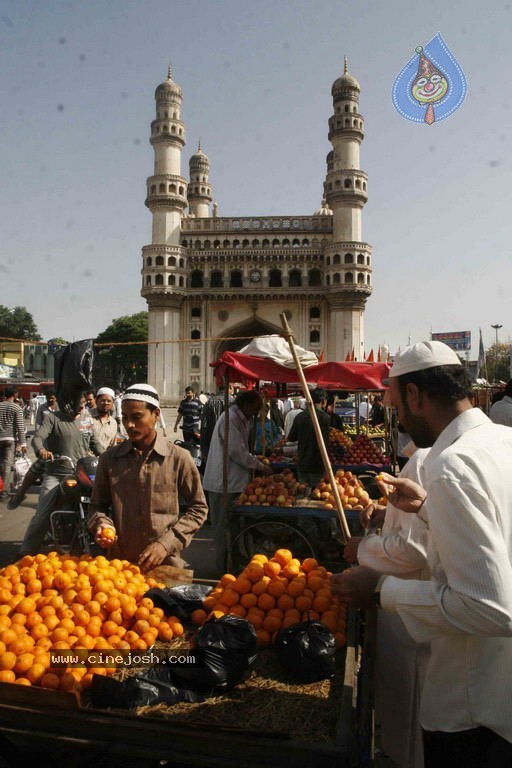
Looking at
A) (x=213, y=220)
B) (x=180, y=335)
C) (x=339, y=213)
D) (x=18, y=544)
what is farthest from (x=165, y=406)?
(x=18, y=544)

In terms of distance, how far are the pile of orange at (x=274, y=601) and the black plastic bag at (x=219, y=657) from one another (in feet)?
0.93

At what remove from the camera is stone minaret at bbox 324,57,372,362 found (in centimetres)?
4753

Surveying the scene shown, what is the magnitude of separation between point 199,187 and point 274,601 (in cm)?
6277

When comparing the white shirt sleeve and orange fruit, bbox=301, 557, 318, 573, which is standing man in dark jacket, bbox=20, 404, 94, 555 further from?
the white shirt sleeve

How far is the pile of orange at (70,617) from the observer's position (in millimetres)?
2164

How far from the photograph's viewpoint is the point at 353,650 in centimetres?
231

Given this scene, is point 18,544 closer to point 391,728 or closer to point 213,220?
point 391,728

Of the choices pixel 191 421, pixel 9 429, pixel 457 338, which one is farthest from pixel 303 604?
pixel 457 338

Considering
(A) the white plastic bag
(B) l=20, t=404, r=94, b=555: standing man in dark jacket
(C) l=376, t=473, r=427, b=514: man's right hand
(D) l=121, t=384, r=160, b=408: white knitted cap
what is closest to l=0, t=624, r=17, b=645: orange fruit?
(D) l=121, t=384, r=160, b=408: white knitted cap

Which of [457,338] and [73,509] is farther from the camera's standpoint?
[457,338]

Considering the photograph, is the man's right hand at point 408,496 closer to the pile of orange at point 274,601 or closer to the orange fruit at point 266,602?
the pile of orange at point 274,601

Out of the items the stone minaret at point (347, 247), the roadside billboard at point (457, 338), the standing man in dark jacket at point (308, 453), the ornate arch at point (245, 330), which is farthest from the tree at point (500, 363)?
the standing man in dark jacket at point (308, 453)

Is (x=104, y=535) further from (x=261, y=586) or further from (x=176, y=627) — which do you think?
(x=261, y=586)

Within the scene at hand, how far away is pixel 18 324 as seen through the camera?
253 ft
